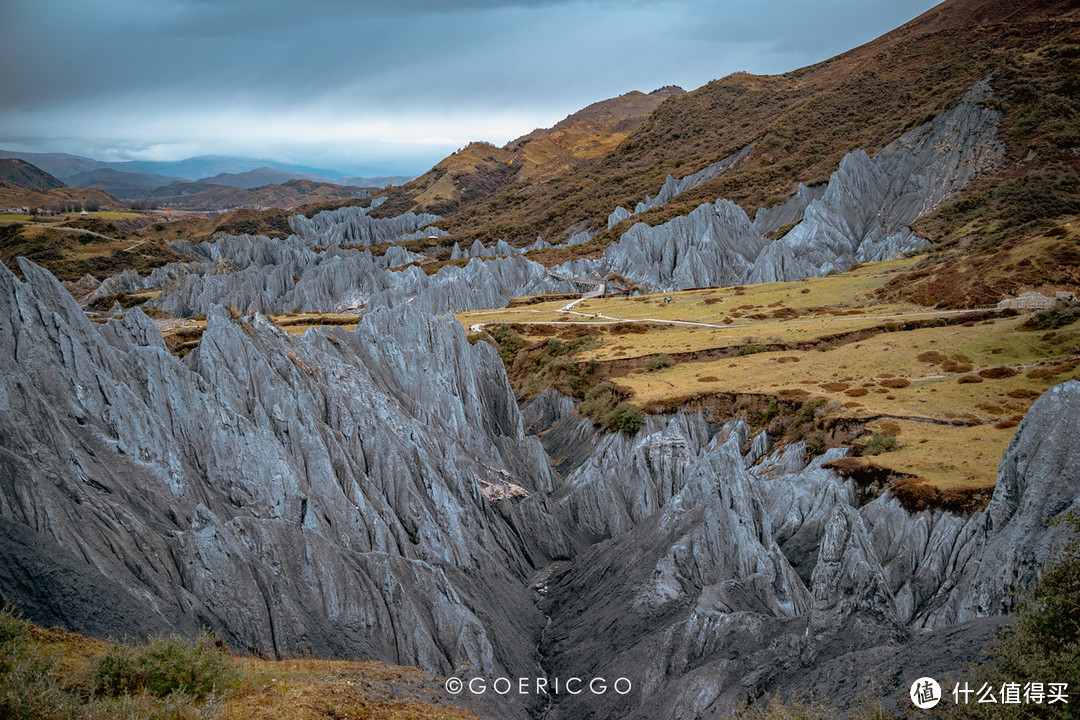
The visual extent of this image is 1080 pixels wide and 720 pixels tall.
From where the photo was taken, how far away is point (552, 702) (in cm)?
1936

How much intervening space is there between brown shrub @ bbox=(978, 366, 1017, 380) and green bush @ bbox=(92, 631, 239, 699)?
36.9 metres

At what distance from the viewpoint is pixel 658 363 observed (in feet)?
155

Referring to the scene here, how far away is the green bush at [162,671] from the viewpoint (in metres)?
10.3

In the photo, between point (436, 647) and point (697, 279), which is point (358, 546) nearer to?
point (436, 647)

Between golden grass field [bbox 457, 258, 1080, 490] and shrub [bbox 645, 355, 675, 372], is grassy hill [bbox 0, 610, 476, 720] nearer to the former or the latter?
golden grass field [bbox 457, 258, 1080, 490]

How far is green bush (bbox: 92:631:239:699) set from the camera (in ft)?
33.9

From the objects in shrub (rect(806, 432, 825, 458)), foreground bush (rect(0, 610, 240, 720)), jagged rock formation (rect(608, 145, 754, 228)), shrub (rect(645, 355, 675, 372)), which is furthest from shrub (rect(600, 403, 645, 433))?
jagged rock formation (rect(608, 145, 754, 228))

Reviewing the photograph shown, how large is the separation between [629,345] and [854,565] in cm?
3743

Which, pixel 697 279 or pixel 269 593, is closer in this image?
pixel 269 593

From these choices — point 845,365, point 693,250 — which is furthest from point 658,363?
point 693,250

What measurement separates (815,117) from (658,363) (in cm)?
10171

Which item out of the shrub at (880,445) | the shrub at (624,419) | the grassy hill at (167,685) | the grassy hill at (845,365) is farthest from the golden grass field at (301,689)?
the shrub at (624,419)

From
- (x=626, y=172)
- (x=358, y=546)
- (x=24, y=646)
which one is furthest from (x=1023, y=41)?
(x=24, y=646)

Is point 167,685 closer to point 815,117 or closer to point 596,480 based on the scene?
point 596,480
